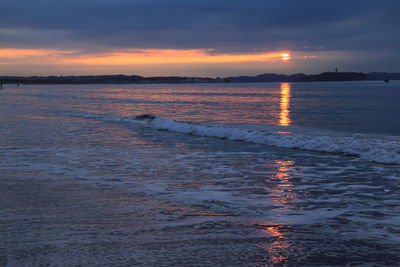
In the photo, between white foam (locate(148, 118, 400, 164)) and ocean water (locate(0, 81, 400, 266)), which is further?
white foam (locate(148, 118, 400, 164))

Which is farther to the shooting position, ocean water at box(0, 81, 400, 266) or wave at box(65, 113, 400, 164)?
wave at box(65, 113, 400, 164)

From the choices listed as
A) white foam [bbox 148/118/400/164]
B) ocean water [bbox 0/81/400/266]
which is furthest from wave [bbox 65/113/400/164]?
ocean water [bbox 0/81/400/266]

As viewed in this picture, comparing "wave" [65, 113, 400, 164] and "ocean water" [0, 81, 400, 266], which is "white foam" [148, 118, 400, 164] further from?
"ocean water" [0, 81, 400, 266]

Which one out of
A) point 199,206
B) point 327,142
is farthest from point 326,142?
point 199,206

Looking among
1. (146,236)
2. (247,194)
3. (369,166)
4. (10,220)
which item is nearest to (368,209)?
(247,194)

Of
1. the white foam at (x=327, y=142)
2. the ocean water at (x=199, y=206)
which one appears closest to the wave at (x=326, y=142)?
the white foam at (x=327, y=142)

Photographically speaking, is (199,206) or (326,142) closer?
(199,206)

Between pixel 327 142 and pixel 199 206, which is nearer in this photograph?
pixel 199 206

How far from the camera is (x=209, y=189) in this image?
887cm

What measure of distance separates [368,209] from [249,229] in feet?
8.87

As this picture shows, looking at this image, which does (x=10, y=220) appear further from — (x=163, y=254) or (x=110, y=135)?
(x=110, y=135)

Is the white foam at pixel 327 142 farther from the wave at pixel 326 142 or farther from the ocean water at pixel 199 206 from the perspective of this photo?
the ocean water at pixel 199 206

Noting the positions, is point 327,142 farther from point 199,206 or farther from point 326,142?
point 199,206

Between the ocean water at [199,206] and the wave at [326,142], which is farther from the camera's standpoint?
the wave at [326,142]
